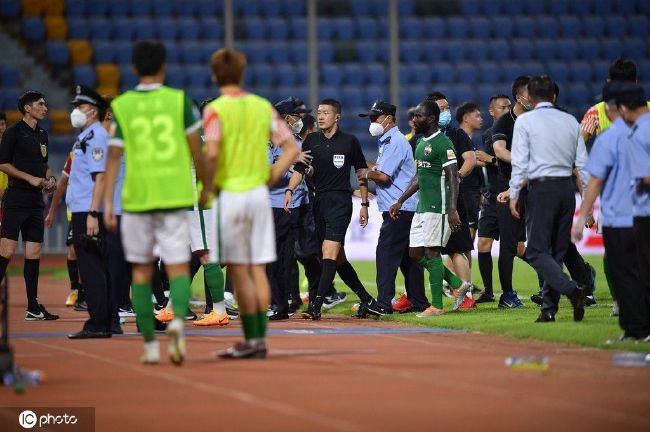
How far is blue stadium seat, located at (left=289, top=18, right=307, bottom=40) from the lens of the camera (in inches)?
1336

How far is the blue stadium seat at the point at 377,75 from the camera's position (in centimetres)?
3331

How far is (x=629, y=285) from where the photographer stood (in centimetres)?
1005

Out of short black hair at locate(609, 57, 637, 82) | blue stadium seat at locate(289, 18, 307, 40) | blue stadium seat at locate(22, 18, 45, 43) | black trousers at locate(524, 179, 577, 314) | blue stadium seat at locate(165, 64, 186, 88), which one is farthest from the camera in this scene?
blue stadium seat at locate(289, 18, 307, 40)

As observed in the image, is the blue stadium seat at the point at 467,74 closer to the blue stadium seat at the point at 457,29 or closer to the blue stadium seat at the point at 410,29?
the blue stadium seat at the point at 457,29

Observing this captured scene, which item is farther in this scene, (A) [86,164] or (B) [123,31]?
(B) [123,31]

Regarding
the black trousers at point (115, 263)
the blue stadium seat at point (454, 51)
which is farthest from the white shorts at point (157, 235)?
the blue stadium seat at point (454, 51)

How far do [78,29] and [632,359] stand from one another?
87.0 ft

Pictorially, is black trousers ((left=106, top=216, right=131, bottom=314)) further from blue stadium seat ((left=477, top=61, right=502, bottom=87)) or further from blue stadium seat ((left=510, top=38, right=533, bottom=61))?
blue stadium seat ((left=510, top=38, right=533, bottom=61))

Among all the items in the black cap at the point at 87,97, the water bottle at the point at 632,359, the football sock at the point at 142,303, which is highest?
the black cap at the point at 87,97

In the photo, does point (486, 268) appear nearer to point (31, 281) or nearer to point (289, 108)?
point (289, 108)

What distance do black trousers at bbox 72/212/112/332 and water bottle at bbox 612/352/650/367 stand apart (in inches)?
176

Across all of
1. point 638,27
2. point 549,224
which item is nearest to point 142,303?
point 549,224

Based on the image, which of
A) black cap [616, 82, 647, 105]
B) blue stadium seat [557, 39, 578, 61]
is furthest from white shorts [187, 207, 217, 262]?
blue stadium seat [557, 39, 578, 61]

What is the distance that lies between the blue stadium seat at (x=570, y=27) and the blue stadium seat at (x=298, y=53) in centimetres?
644
